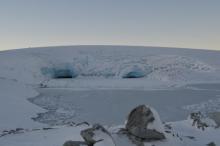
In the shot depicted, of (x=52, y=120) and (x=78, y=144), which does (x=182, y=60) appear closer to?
(x=52, y=120)

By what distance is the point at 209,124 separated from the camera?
5.65 meters

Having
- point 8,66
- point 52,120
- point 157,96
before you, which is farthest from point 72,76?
point 52,120

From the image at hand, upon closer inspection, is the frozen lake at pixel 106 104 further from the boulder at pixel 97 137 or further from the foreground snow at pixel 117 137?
the boulder at pixel 97 137

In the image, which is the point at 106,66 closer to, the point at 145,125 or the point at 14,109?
the point at 14,109

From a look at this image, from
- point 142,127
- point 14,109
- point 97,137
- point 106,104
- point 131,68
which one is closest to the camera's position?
point 97,137

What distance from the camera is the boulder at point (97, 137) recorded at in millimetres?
4098

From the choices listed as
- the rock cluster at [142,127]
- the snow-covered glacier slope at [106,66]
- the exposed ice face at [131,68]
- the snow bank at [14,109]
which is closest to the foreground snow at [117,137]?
the rock cluster at [142,127]

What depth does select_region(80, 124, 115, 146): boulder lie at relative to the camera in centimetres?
410

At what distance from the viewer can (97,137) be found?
13.7ft

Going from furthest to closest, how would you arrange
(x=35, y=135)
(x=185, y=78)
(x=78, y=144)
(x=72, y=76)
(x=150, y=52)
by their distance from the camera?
(x=150, y=52), (x=72, y=76), (x=185, y=78), (x=35, y=135), (x=78, y=144)

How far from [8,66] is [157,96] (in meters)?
9.22

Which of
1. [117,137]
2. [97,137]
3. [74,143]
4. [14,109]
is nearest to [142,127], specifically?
[117,137]

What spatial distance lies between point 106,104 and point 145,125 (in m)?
6.23

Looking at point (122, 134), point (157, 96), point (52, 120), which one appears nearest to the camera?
point (122, 134)
